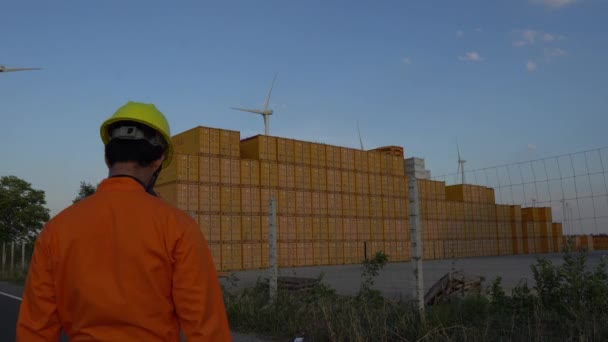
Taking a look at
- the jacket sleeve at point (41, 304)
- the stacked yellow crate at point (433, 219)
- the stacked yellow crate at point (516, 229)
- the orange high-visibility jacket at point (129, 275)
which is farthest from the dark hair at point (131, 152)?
the stacked yellow crate at point (516, 229)

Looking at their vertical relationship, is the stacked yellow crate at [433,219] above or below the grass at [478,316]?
above

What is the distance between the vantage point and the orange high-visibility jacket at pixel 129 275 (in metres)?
1.68

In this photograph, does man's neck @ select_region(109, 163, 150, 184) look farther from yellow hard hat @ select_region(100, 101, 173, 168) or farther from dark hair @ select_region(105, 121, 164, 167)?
yellow hard hat @ select_region(100, 101, 173, 168)

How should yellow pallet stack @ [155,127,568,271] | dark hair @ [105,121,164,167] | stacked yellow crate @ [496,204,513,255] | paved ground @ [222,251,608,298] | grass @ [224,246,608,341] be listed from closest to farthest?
dark hair @ [105,121,164,167]
grass @ [224,246,608,341]
paved ground @ [222,251,608,298]
yellow pallet stack @ [155,127,568,271]
stacked yellow crate @ [496,204,513,255]

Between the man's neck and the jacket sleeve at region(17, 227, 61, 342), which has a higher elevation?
the man's neck

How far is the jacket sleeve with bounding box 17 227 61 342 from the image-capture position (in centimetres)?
181

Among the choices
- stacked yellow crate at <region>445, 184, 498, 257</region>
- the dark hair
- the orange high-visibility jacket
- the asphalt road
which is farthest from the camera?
stacked yellow crate at <region>445, 184, 498, 257</region>

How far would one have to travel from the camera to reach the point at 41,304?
1816mm

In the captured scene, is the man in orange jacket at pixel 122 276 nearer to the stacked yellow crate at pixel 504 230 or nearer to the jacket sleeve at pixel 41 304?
the jacket sleeve at pixel 41 304

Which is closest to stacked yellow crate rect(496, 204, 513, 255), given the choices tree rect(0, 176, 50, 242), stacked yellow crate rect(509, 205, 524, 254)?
stacked yellow crate rect(509, 205, 524, 254)

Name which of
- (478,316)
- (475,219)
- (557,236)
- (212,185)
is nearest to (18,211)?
(212,185)

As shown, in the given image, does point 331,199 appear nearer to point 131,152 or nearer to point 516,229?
point 516,229

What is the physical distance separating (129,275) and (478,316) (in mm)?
6688

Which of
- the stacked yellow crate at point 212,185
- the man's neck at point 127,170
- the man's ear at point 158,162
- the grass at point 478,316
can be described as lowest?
the grass at point 478,316
